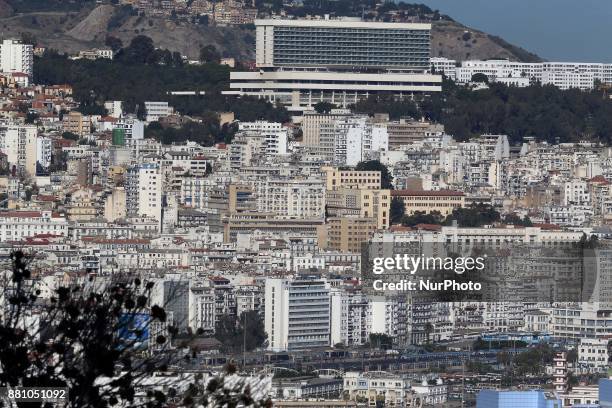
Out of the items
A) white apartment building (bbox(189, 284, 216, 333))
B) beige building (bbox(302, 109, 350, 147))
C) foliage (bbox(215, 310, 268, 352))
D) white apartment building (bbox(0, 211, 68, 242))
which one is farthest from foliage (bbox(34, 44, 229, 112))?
foliage (bbox(215, 310, 268, 352))

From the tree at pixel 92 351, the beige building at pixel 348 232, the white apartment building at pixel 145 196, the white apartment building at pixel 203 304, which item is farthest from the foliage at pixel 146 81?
the tree at pixel 92 351

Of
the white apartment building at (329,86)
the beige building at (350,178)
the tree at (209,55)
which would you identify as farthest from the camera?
the tree at (209,55)

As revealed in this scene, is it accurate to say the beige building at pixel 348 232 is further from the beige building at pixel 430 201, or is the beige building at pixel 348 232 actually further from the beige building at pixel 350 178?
the beige building at pixel 350 178

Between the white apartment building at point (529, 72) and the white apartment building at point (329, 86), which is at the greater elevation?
the white apartment building at point (529, 72)

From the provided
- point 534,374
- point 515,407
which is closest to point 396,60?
point 534,374

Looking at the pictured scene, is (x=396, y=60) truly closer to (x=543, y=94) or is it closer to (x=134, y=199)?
(x=543, y=94)

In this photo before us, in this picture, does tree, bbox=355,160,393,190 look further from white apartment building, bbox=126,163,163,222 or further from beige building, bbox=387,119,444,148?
white apartment building, bbox=126,163,163,222

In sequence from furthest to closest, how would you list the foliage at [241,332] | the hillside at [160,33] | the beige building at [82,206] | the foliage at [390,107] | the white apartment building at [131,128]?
1. the hillside at [160,33]
2. the foliage at [390,107]
3. the white apartment building at [131,128]
4. the beige building at [82,206]
5. the foliage at [241,332]

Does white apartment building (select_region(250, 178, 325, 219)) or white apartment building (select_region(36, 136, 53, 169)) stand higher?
white apartment building (select_region(36, 136, 53, 169))
